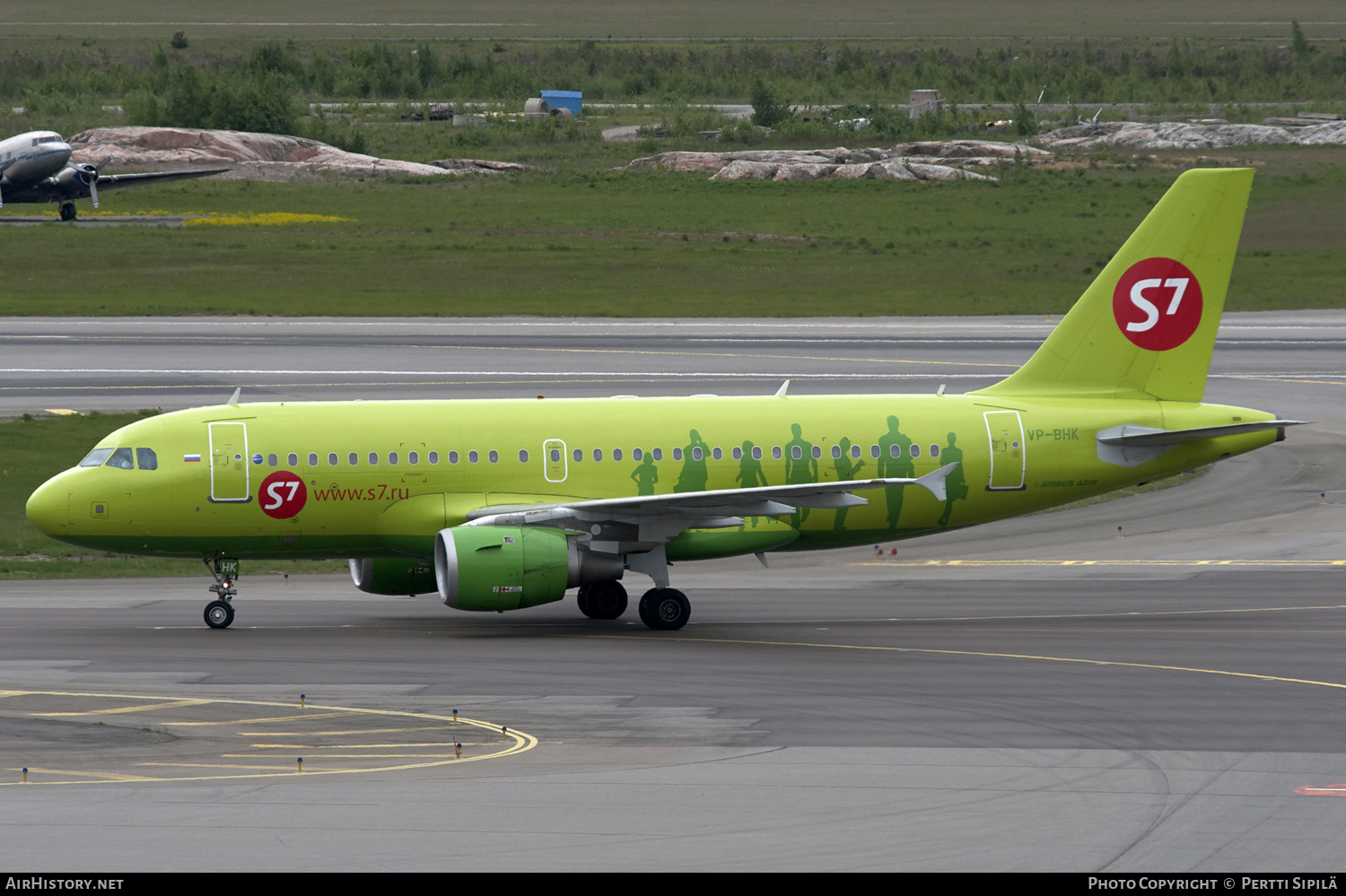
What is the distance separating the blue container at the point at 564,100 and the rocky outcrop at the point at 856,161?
138ft

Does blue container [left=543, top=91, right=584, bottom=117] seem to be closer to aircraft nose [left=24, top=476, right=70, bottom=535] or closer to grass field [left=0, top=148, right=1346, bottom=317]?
grass field [left=0, top=148, right=1346, bottom=317]

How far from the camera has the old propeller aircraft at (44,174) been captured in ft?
334

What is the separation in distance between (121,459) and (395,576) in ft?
18.9

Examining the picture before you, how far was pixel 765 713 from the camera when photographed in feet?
80.1

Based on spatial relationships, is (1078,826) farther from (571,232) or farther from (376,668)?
(571,232)

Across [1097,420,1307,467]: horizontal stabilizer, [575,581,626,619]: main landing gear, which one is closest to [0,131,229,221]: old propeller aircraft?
[575,581,626,619]: main landing gear

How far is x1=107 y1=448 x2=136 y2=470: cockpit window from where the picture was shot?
32.3 metres

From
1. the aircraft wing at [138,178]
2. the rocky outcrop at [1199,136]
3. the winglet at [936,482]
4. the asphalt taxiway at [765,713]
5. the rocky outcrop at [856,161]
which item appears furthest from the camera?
the rocky outcrop at [1199,136]

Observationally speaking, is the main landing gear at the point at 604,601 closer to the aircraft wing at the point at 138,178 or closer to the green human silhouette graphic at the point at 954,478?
the green human silhouette graphic at the point at 954,478

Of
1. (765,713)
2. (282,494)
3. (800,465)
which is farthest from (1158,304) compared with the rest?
(282,494)

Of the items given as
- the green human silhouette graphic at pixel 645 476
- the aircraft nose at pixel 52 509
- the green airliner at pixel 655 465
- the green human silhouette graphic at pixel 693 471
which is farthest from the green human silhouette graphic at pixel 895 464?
the aircraft nose at pixel 52 509

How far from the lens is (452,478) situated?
32.5 m

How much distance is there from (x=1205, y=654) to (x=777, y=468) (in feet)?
29.4

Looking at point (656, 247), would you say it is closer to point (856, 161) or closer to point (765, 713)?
point (856, 161)
